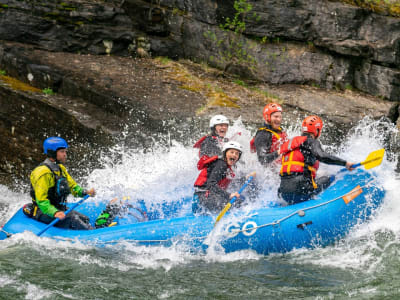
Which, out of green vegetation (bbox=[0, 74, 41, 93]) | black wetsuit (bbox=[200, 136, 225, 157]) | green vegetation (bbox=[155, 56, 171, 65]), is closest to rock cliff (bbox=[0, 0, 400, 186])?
green vegetation (bbox=[0, 74, 41, 93])

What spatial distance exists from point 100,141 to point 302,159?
4.48 meters

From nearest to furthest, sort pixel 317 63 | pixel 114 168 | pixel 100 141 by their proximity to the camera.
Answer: pixel 114 168 → pixel 100 141 → pixel 317 63

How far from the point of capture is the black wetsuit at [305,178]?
621 cm

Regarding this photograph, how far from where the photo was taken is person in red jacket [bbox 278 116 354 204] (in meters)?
6.25

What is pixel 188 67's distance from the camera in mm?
11984

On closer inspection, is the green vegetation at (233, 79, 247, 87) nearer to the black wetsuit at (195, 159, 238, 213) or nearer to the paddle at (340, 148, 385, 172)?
the black wetsuit at (195, 159, 238, 213)

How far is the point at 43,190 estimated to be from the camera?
6.39m

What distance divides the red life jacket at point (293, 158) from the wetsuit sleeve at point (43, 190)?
300 cm

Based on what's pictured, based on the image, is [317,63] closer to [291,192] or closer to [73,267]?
[291,192]

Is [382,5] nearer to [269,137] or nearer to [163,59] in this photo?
[163,59]

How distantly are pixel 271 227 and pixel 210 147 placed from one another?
1644mm

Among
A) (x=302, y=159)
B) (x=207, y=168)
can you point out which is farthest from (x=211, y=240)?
(x=302, y=159)

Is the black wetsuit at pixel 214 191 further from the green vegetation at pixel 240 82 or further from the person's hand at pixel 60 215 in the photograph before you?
the green vegetation at pixel 240 82

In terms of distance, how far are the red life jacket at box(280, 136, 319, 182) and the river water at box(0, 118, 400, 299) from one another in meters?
0.65
